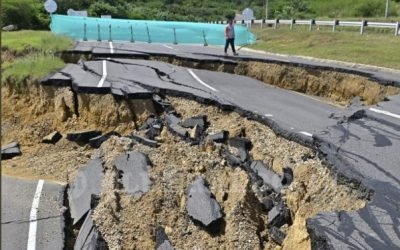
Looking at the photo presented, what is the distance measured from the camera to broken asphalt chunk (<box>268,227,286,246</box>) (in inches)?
251

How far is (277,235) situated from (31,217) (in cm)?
440

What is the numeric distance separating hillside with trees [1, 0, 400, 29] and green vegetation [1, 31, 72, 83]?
4303 mm

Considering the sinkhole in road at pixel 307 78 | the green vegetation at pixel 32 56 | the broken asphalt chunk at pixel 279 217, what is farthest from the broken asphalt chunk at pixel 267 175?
the sinkhole in road at pixel 307 78

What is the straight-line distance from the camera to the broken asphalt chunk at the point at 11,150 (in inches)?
476

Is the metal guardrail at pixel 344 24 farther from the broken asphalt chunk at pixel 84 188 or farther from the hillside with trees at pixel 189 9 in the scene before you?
the broken asphalt chunk at pixel 84 188

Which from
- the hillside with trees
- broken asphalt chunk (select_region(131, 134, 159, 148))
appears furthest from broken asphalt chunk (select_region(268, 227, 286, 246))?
the hillside with trees

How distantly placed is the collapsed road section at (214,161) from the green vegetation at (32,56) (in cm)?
62

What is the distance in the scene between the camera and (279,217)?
676 cm

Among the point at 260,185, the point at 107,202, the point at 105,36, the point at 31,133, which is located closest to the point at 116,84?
the point at 31,133

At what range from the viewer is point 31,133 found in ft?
44.1

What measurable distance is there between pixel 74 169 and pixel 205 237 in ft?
18.3

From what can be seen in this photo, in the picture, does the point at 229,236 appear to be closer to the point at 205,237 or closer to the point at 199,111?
the point at 205,237

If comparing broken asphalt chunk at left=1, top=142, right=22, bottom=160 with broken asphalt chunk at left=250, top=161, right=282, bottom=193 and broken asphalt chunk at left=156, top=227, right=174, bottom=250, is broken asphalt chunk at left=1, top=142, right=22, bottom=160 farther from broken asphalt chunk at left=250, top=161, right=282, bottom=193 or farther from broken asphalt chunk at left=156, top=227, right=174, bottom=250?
broken asphalt chunk at left=250, top=161, right=282, bottom=193

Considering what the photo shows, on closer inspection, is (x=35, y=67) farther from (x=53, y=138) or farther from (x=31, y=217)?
(x=31, y=217)
